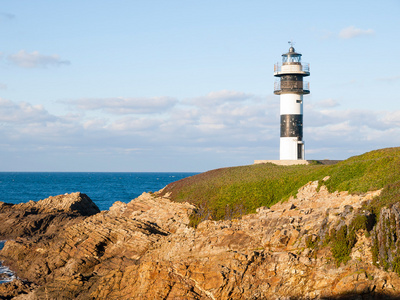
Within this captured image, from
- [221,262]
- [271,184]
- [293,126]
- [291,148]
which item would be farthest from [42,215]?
[221,262]

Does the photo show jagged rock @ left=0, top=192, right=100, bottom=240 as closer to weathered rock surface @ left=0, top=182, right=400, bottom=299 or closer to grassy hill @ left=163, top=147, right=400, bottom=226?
grassy hill @ left=163, top=147, right=400, bottom=226

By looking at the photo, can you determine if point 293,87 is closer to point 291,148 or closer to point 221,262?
point 291,148

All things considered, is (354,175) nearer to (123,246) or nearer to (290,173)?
(290,173)

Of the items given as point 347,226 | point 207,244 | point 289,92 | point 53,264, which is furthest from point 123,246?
point 289,92

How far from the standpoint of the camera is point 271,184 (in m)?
32.5

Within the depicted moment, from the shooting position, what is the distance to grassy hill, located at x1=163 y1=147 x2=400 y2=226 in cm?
2422

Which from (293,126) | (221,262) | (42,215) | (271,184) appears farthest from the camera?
(293,126)

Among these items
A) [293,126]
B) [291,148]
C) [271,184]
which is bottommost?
[271,184]

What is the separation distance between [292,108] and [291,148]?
3.78m

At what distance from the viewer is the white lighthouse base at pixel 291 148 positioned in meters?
44.9

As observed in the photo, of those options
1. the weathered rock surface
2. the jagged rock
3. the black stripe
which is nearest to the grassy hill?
the weathered rock surface

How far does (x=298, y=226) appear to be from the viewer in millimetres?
20844

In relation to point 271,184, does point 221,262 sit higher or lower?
lower

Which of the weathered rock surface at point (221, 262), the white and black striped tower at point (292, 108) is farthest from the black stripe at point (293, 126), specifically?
the weathered rock surface at point (221, 262)
